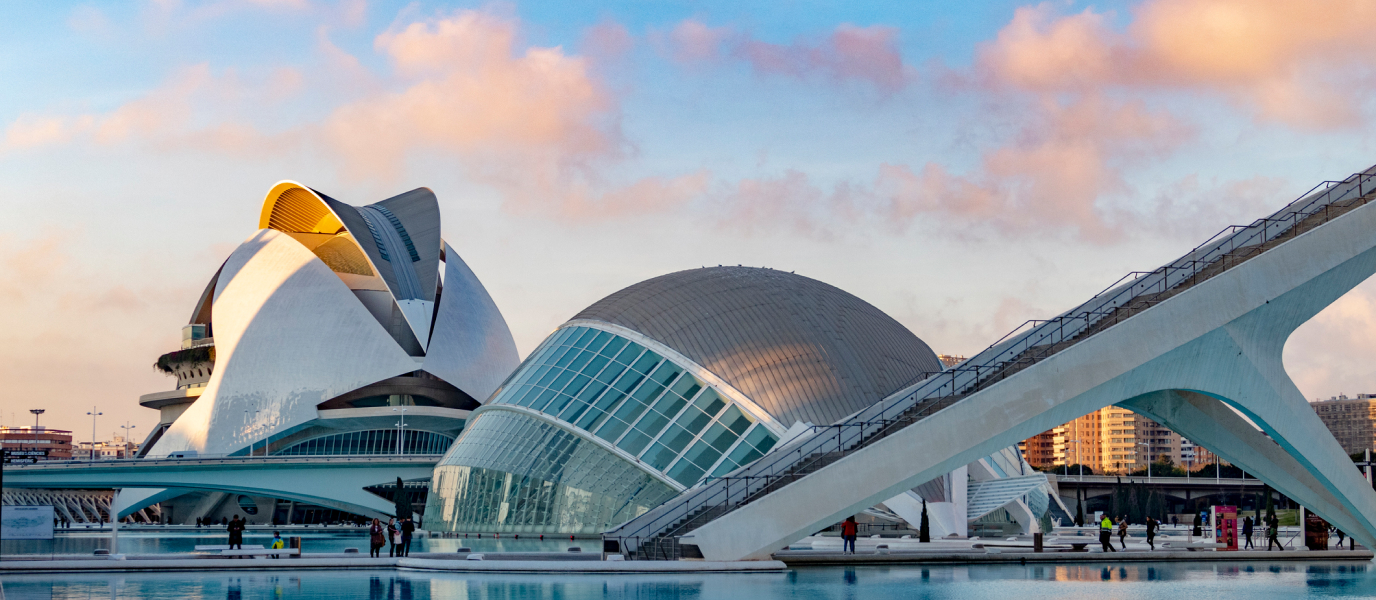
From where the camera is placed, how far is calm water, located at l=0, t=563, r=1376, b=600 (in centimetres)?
2030

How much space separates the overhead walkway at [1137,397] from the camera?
25.5m

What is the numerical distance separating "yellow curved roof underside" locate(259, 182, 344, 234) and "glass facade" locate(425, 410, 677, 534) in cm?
5239

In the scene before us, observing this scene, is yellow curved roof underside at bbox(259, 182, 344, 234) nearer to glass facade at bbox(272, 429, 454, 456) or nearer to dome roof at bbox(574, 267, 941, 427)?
glass facade at bbox(272, 429, 454, 456)

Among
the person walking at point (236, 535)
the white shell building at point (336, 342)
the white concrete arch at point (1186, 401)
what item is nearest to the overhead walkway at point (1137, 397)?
the white concrete arch at point (1186, 401)

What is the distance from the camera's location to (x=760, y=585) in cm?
2202

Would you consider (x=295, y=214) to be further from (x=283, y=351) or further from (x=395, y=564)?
(x=395, y=564)

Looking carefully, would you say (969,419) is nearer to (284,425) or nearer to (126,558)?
(126,558)

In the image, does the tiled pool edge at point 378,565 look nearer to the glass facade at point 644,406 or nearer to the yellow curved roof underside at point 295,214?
the glass facade at point 644,406

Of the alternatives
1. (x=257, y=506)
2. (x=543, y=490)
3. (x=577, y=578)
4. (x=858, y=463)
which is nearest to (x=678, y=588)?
(x=577, y=578)

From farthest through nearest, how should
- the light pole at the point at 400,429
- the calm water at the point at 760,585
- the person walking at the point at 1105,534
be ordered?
the light pole at the point at 400,429, the person walking at the point at 1105,534, the calm water at the point at 760,585

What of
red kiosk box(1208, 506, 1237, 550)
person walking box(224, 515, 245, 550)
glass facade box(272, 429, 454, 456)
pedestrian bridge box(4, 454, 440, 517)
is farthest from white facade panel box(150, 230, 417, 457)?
red kiosk box(1208, 506, 1237, 550)

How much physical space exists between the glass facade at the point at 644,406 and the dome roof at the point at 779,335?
80 cm

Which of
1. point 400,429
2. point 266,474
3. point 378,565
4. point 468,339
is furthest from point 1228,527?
point 468,339

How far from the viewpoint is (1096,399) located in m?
26.7
